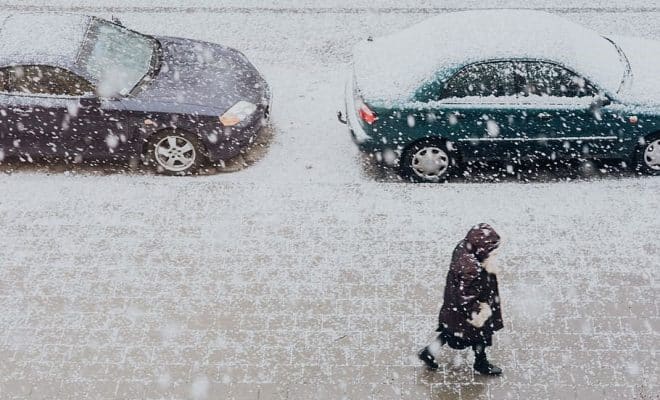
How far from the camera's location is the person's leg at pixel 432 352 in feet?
21.4

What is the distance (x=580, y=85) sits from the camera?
854cm

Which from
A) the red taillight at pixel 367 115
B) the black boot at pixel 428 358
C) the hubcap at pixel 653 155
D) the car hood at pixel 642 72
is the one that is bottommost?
the black boot at pixel 428 358

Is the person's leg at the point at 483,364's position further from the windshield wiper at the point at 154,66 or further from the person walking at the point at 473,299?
the windshield wiper at the point at 154,66

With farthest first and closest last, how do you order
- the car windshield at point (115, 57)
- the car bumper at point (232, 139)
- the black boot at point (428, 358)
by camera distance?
the car bumper at point (232, 139), the car windshield at point (115, 57), the black boot at point (428, 358)

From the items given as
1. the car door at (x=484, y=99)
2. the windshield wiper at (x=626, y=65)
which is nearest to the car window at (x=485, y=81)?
the car door at (x=484, y=99)

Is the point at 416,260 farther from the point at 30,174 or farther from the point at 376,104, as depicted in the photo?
the point at 30,174

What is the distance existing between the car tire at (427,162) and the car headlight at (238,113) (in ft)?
6.18

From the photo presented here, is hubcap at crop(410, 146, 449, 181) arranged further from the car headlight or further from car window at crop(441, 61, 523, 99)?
the car headlight

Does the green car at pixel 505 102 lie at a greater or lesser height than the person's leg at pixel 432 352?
greater

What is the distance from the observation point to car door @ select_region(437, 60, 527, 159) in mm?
8508

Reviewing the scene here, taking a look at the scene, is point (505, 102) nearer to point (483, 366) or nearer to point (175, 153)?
point (483, 366)

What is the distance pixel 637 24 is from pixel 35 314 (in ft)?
32.3

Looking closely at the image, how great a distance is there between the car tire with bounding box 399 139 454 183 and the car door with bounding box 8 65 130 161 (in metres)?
3.27

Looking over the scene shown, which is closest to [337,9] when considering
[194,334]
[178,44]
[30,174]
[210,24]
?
[210,24]
